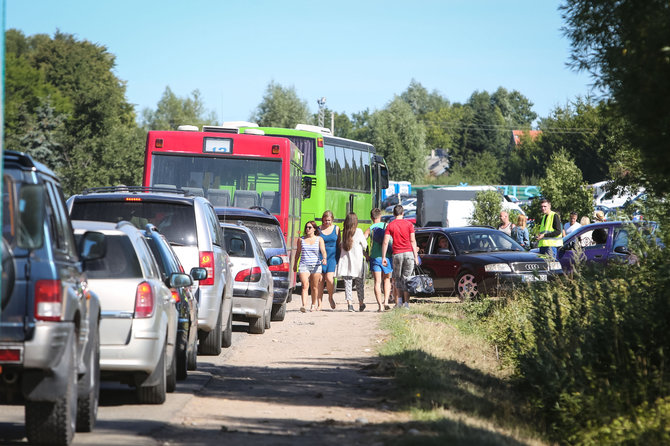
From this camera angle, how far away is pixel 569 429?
348 inches

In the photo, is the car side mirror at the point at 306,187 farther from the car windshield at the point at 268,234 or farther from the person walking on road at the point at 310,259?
the car windshield at the point at 268,234

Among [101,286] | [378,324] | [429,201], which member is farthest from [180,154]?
[429,201]

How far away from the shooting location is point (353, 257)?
72.0 feet

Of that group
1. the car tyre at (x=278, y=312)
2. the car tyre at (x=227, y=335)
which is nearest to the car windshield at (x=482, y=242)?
the car tyre at (x=278, y=312)

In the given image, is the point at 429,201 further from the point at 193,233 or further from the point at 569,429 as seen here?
the point at 569,429

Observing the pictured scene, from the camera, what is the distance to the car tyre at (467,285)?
23125 millimetres

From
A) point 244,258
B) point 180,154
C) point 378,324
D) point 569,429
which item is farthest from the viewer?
point 180,154

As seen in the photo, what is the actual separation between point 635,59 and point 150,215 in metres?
6.14

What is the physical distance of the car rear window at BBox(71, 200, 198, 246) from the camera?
12.3 metres

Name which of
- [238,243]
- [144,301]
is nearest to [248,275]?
[238,243]

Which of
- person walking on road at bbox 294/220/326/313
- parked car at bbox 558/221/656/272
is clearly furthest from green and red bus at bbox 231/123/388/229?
parked car at bbox 558/221/656/272

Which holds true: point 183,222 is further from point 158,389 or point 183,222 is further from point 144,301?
point 144,301

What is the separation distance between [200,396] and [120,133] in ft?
212

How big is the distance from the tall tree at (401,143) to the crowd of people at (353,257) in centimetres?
8681
